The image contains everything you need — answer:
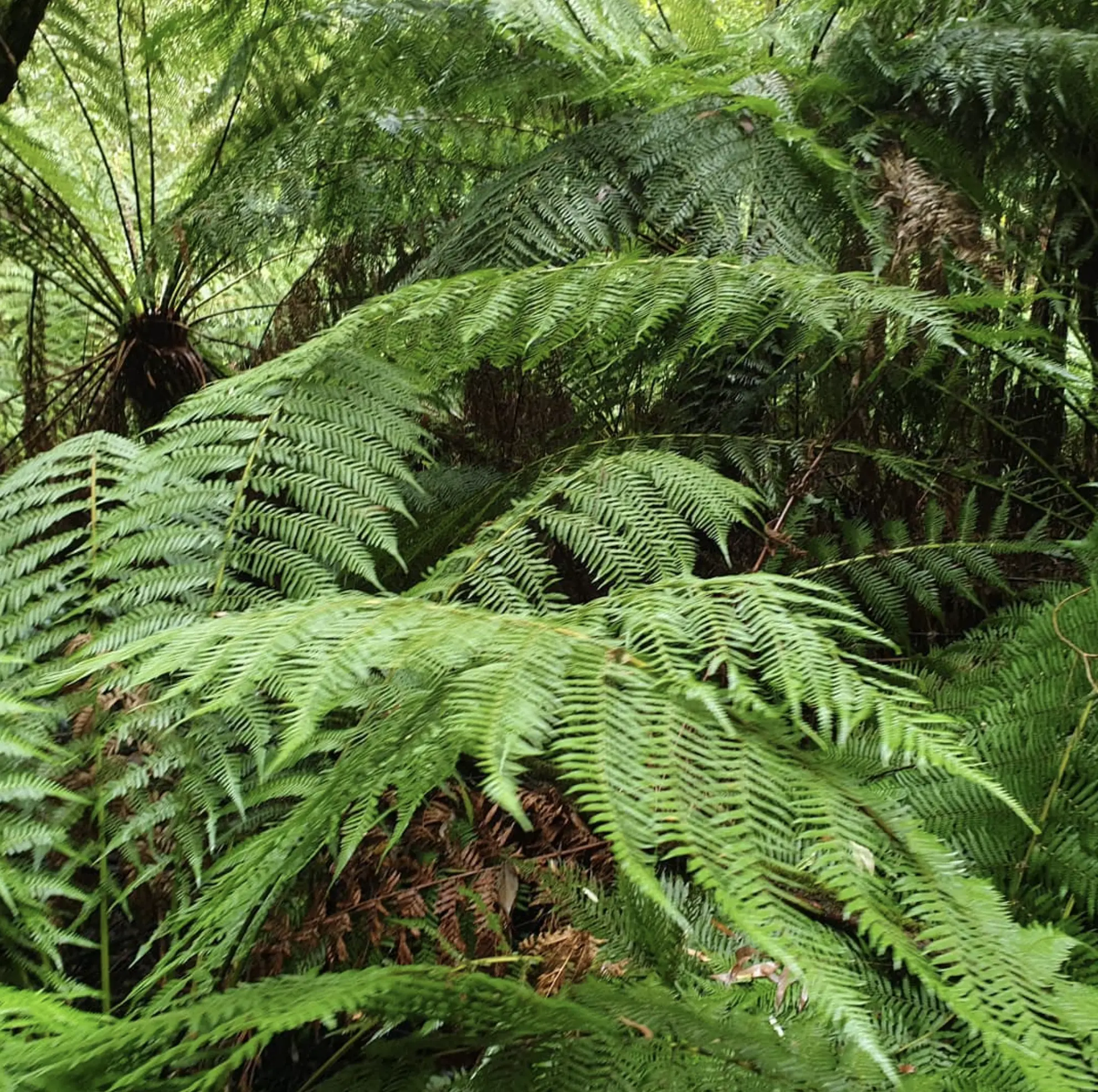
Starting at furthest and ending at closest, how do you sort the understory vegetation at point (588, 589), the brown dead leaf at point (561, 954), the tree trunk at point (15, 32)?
the tree trunk at point (15, 32) → the brown dead leaf at point (561, 954) → the understory vegetation at point (588, 589)

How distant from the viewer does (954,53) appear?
4.45ft

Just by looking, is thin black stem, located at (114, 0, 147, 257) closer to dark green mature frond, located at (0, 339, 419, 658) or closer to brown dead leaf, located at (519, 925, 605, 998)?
dark green mature frond, located at (0, 339, 419, 658)

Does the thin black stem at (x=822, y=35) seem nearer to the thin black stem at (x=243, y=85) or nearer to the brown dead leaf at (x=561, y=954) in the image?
the thin black stem at (x=243, y=85)

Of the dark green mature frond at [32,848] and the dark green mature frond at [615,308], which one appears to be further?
the dark green mature frond at [615,308]

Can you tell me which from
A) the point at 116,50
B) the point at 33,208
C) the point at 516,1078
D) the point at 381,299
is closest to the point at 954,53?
the point at 381,299

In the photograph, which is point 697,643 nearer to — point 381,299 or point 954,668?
point 954,668

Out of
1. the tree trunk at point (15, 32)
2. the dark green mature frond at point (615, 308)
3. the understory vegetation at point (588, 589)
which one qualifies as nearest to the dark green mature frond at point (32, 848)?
the understory vegetation at point (588, 589)

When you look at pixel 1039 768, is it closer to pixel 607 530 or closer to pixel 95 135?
pixel 607 530

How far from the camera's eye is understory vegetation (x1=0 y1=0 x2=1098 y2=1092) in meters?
0.51

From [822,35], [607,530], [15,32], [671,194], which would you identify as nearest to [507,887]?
[607,530]

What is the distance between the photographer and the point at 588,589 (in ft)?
3.97

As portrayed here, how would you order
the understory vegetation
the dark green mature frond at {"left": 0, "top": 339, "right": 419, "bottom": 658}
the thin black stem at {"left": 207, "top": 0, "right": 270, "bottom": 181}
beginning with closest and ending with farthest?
the understory vegetation
the dark green mature frond at {"left": 0, "top": 339, "right": 419, "bottom": 658}
the thin black stem at {"left": 207, "top": 0, "right": 270, "bottom": 181}

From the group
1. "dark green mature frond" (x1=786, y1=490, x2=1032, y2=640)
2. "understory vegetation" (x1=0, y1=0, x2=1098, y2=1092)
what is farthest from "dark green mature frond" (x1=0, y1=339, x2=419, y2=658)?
"dark green mature frond" (x1=786, y1=490, x2=1032, y2=640)

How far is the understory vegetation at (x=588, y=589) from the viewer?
51cm
